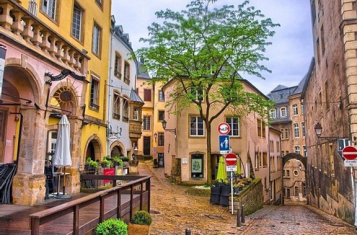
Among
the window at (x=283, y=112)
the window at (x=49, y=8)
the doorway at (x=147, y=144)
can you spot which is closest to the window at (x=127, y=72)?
the window at (x=49, y=8)

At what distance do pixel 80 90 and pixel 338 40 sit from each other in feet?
36.8

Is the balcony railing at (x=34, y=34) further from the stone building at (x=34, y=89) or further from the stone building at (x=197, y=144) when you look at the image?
the stone building at (x=197, y=144)

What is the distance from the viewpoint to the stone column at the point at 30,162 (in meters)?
7.23

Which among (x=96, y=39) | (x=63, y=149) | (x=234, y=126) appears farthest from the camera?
(x=234, y=126)

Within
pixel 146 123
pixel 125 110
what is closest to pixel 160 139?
pixel 146 123

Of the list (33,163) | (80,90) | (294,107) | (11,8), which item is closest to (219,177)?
(80,90)

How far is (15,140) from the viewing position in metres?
10.4

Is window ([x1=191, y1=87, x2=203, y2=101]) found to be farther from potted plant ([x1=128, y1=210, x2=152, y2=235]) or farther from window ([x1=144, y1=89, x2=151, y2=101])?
window ([x1=144, y1=89, x2=151, y2=101])

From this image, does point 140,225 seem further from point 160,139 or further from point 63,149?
point 160,139

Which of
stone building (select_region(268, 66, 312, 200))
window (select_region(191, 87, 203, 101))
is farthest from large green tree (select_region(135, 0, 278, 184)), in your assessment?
stone building (select_region(268, 66, 312, 200))

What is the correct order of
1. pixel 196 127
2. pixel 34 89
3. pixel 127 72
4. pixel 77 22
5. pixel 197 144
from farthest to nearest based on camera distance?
pixel 196 127 → pixel 197 144 → pixel 127 72 → pixel 77 22 → pixel 34 89

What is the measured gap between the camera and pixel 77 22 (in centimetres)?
1469

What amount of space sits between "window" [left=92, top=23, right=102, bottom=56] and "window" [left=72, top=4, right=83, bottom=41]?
62.5 inches

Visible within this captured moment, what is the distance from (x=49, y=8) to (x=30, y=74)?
6485 mm
